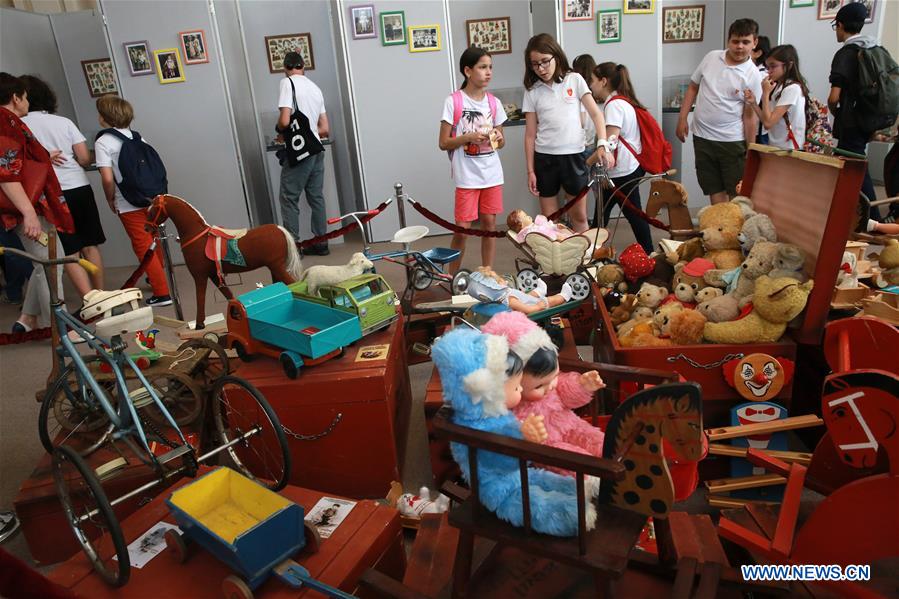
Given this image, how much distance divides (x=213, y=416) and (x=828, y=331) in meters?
2.34

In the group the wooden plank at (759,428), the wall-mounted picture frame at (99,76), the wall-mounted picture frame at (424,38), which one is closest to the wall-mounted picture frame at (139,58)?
the wall-mounted picture frame at (99,76)

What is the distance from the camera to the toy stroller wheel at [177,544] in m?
1.79

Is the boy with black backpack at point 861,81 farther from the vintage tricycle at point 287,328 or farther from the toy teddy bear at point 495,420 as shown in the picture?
the toy teddy bear at point 495,420

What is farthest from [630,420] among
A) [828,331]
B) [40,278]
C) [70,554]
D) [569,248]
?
[40,278]

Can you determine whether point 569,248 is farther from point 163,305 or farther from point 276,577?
point 163,305

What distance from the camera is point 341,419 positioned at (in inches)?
96.0

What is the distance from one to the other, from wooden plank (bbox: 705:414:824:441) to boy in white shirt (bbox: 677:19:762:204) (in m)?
3.10

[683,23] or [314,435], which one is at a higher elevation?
[683,23]

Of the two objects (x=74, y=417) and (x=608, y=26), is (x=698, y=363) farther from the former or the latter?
(x=608, y=26)

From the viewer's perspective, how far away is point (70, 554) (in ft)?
7.91

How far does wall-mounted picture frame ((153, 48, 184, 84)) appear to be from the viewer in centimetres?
602

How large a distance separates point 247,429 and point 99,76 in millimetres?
6335

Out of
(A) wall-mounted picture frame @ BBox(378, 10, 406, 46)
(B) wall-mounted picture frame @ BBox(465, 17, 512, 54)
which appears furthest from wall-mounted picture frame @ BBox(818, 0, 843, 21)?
(A) wall-mounted picture frame @ BBox(378, 10, 406, 46)

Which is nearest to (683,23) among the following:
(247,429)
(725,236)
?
(725,236)
